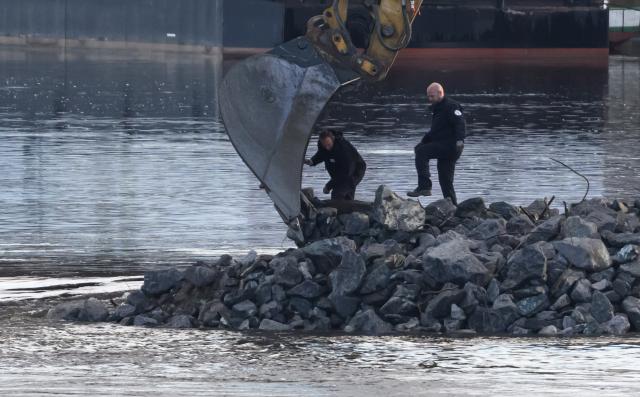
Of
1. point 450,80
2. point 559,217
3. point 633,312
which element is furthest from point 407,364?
point 450,80

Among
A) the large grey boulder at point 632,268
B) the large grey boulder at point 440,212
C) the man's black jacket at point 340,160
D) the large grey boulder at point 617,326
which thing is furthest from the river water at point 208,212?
the large grey boulder at point 440,212

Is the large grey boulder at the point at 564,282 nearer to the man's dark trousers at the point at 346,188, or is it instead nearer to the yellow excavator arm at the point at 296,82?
the yellow excavator arm at the point at 296,82

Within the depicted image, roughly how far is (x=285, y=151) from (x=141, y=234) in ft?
12.4

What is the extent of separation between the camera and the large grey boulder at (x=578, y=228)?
47.6 ft

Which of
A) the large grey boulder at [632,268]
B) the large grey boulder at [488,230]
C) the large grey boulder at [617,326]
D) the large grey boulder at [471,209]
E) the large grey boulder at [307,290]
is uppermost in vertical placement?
the large grey boulder at [471,209]

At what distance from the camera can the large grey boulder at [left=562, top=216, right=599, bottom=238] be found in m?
14.5

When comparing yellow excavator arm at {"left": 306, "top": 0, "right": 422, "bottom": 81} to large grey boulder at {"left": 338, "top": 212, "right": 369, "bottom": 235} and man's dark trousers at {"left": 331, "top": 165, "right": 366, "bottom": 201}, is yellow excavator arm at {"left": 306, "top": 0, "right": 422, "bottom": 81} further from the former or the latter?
man's dark trousers at {"left": 331, "top": 165, "right": 366, "bottom": 201}

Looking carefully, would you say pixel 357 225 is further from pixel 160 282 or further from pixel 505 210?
pixel 160 282

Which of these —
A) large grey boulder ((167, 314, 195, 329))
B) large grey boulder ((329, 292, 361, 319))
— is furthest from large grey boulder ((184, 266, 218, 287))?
large grey boulder ((329, 292, 361, 319))

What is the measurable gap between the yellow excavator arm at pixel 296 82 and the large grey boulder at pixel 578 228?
2.28 m

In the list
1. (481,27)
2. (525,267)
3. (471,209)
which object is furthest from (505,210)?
(481,27)

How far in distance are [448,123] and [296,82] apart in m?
2.92

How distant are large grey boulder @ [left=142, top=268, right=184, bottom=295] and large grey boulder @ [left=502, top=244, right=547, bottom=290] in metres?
2.94

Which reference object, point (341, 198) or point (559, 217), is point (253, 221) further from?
point (559, 217)
